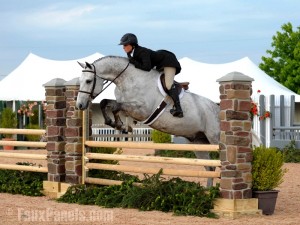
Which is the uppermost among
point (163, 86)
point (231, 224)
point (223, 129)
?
point (163, 86)

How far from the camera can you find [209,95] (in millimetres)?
28234

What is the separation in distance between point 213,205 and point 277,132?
1283 centimetres

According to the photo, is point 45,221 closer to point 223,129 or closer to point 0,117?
point 223,129

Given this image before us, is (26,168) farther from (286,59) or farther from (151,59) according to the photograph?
(286,59)

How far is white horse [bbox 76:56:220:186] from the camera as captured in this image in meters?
9.97

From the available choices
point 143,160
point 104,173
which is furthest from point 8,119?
point 143,160

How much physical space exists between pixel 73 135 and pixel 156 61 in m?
2.39

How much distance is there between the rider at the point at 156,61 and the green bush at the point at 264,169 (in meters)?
1.26

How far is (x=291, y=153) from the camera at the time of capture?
20469 mm

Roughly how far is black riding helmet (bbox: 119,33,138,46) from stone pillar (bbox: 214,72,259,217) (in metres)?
1.43

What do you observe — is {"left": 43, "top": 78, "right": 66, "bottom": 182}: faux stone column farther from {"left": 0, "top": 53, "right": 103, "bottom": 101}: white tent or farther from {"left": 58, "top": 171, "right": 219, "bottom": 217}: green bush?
{"left": 0, "top": 53, "right": 103, "bottom": 101}: white tent

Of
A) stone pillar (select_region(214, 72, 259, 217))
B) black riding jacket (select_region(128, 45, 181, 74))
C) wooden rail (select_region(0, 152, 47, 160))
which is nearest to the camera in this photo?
stone pillar (select_region(214, 72, 259, 217))

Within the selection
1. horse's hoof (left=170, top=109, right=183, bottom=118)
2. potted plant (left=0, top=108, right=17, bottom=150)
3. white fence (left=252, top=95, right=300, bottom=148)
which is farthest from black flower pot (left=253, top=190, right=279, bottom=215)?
potted plant (left=0, top=108, right=17, bottom=150)

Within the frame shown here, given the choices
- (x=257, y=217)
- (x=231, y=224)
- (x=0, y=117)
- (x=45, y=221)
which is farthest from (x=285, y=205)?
(x=0, y=117)
